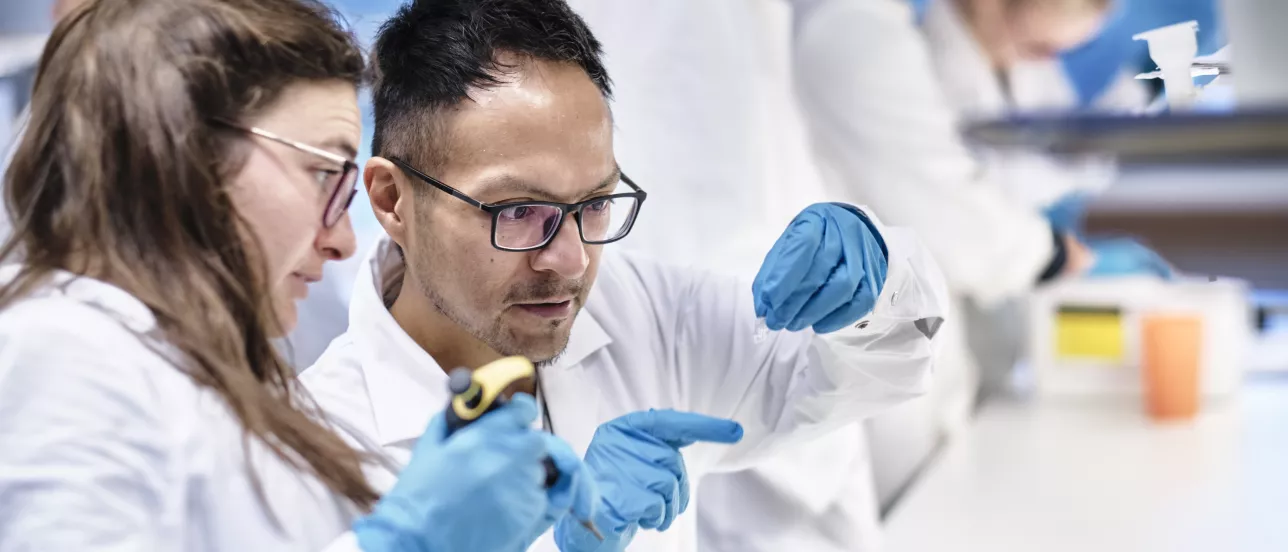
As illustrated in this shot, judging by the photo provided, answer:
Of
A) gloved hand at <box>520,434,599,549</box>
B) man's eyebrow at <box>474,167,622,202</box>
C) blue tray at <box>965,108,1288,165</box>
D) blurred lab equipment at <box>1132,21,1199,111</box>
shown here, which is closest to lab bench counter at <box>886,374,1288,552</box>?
blue tray at <box>965,108,1288,165</box>

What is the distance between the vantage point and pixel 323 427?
38.0 inches

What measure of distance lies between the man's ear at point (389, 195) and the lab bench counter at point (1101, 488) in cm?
98

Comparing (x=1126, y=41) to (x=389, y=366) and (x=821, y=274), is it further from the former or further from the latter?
(x=389, y=366)

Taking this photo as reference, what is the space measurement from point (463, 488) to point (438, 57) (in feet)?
1.29

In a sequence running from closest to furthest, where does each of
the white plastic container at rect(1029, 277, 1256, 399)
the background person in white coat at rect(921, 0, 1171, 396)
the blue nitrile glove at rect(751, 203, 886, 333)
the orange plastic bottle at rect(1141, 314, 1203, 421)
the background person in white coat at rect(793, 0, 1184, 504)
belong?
the blue nitrile glove at rect(751, 203, 886, 333), the background person in white coat at rect(793, 0, 1184, 504), the background person in white coat at rect(921, 0, 1171, 396), the orange plastic bottle at rect(1141, 314, 1203, 421), the white plastic container at rect(1029, 277, 1256, 399)

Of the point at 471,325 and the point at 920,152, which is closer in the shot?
the point at 471,325

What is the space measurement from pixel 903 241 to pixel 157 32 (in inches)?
30.9

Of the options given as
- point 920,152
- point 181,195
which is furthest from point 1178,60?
point 181,195

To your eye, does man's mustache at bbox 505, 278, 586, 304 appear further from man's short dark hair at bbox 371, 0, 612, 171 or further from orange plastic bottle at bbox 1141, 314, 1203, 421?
orange plastic bottle at bbox 1141, 314, 1203, 421

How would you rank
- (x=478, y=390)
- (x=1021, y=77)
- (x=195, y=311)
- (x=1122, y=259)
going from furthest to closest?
(x=1122, y=259) → (x=1021, y=77) → (x=195, y=311) → (x=478, y=390)

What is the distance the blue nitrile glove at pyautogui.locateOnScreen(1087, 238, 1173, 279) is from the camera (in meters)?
2.78

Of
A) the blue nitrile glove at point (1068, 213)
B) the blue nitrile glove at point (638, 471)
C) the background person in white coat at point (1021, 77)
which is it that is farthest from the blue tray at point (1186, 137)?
the blue nitrile glove at point (1068, 213)

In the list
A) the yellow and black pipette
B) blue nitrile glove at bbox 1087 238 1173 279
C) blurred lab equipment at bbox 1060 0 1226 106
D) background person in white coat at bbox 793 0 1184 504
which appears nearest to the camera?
the yellow and black pipette

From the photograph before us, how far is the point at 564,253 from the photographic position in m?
1.01
